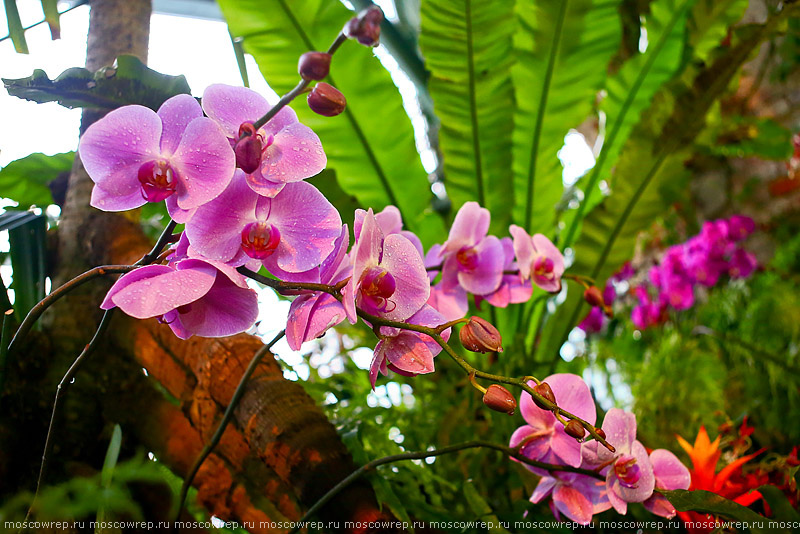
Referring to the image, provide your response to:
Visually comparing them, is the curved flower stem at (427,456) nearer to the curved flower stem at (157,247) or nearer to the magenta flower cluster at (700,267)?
the curved flower stem at (157,247)

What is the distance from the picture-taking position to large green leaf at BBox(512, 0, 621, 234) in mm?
839

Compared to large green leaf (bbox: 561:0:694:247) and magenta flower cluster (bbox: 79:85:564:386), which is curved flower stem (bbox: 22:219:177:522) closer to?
magenta flower cluster (bbox: 79:85:564:386)

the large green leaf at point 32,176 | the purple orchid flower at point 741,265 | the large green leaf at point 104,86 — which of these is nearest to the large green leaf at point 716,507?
the large green leaf at point 104,86

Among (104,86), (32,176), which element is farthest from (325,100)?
(32,176)

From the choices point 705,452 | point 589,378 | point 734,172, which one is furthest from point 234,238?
point 734,172

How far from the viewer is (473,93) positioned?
805 millimetres

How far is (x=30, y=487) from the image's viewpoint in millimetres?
505

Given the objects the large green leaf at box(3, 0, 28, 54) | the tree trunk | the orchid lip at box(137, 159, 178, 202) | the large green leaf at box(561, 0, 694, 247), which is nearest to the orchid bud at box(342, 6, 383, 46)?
the orchid lip at box(137, 159, 178, 202)

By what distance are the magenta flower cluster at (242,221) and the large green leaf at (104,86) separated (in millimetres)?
140

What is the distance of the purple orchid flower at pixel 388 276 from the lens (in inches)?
11.6

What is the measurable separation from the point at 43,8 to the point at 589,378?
1.13m

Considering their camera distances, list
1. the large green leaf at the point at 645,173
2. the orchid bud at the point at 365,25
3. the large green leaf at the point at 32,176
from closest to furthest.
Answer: the orchid bud at the point at 365,25 < the large green leaf at the point at 32,176 < the large green leaf at the point at 645,173

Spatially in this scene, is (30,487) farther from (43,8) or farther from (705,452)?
(705,452)

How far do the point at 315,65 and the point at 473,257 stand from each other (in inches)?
10.5
